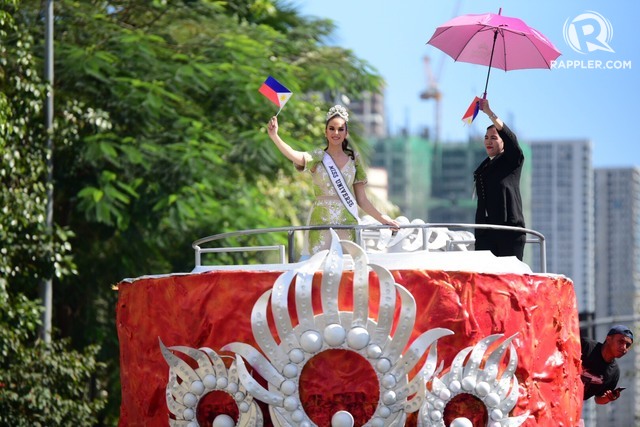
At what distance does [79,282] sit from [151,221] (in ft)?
7.85

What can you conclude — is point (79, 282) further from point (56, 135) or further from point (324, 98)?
point (324, 98)

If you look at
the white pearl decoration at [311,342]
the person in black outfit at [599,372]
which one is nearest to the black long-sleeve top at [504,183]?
the person in black outfit at [599,372]

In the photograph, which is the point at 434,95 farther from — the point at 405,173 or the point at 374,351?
the point at 374,351

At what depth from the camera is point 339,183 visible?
14039 millimetres

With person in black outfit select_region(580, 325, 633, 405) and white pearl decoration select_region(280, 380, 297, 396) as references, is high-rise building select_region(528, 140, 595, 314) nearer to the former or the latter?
person in black outfit select_region(580, 325, 633, 405)

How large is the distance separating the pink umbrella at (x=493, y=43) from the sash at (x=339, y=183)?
2051mm

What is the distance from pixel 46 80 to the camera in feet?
74.4

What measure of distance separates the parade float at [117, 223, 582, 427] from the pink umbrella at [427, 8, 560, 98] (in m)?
2.40

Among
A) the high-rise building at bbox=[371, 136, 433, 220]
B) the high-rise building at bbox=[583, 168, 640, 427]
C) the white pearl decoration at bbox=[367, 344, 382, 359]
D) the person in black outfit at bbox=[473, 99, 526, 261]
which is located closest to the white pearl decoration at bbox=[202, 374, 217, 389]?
the white pearl decoration at bbox=[367, 344, 382, 359]

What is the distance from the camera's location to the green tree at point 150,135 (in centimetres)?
2436

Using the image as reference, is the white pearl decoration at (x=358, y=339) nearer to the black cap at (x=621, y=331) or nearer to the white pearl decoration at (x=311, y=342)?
the white pearl decoration at (x=311, y=342)

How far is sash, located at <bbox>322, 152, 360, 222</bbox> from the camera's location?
552 inches

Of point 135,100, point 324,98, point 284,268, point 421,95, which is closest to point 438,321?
point 284,268

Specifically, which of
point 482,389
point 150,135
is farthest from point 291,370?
point 150,135
